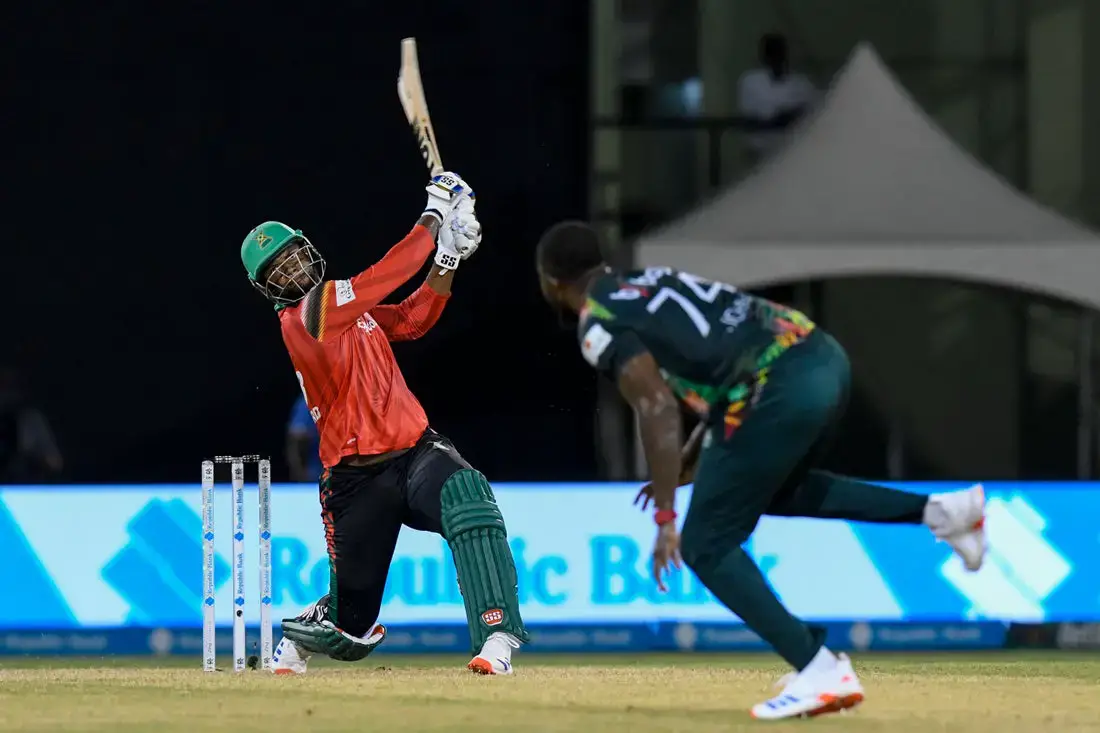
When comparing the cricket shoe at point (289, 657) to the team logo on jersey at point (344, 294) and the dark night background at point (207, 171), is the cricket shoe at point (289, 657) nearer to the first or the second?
the team logo on jersey at point (344, 294)

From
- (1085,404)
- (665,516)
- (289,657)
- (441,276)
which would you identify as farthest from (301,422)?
(665,516)

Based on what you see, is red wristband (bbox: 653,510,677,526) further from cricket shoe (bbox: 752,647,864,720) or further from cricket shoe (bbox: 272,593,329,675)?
cricket shoe (bbox: 272,593,329,675)

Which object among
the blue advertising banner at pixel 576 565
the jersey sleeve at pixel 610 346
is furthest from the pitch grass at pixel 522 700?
the blue advertising banner at pixel 576 565

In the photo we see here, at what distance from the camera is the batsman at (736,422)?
724cm

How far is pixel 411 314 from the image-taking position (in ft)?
31.9

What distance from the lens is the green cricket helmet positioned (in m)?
9.29

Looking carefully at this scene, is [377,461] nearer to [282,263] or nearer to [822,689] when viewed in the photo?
[282,263]

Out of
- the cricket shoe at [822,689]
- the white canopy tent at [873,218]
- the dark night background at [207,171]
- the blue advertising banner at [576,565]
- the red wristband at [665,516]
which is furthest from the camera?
the dark night background at [207,171]

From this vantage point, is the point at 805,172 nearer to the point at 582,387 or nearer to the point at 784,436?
the point at 582,387

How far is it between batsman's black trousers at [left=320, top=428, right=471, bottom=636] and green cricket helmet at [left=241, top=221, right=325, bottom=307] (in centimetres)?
77

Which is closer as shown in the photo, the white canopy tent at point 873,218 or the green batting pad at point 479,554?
the green batting pad at point 479,554

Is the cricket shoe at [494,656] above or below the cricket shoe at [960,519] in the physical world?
below

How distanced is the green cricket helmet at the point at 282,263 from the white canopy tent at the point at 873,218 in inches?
200

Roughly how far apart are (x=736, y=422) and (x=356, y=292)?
226cm
